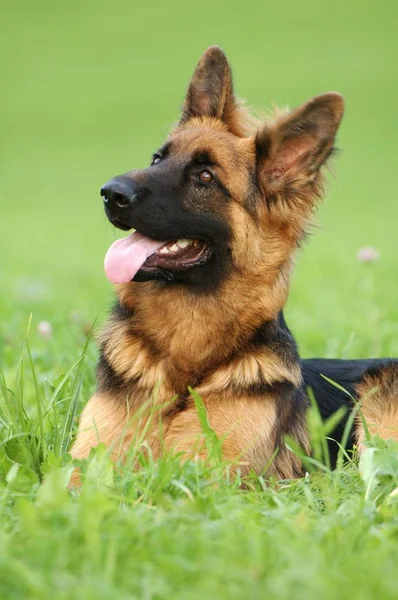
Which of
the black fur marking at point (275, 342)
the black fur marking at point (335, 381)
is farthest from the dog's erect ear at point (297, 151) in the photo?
the black fur marking at point (335, 381)

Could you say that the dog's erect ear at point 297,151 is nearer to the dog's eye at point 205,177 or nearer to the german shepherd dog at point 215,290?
the german shepherd dog at point 215,290

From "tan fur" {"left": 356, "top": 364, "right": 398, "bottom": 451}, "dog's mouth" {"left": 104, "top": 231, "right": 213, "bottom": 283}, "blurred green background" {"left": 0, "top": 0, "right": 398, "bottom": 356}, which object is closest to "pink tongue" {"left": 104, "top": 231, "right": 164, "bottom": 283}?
"dog's mouth" {"left": 104, "top": 231, "right": 213, "bottom": 283}

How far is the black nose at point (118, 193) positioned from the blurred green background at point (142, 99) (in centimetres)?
697

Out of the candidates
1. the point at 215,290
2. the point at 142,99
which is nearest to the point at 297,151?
the point at 215,290

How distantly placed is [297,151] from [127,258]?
1.03 metres

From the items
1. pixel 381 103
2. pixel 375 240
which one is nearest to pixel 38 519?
pixel 375 240

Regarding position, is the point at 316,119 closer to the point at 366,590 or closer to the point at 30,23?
the point at 366,590

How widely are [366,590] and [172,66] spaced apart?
35911 mm

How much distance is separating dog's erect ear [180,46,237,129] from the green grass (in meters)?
0.76

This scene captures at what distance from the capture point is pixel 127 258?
4418 millimetres

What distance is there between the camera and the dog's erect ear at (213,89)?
5.03m

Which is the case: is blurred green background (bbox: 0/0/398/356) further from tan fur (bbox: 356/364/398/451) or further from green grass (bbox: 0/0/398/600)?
tan fur (bbox: 356/364/398/451)

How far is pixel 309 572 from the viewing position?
2656 mm

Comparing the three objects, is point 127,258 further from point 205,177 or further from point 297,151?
point 297,151
